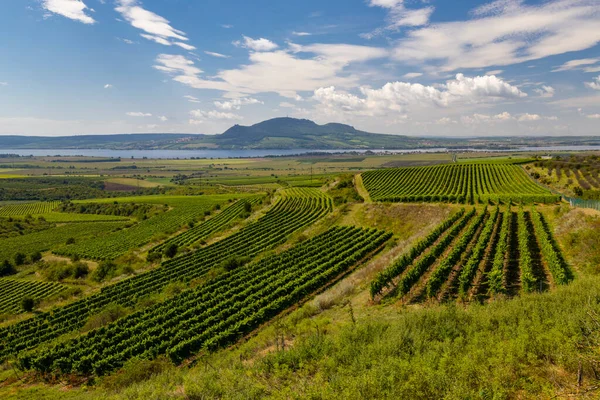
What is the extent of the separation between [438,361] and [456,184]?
318 feet

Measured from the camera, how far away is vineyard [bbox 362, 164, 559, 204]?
71.4 metres

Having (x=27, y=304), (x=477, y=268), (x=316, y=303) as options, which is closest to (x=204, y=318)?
(x=316, y=303)

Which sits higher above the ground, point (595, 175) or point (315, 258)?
point (595, 175)

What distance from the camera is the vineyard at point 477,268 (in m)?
28.0

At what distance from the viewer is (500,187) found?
89.4 m

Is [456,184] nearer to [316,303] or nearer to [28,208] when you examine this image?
[316,303]

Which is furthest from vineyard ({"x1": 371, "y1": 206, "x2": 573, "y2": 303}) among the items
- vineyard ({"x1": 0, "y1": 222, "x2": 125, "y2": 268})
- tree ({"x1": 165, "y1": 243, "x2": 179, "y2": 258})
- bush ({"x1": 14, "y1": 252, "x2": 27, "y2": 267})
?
vineyard ({"x1": 0, "y1": 222, "x2": 125, "y2": 268})

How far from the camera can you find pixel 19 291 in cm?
6844

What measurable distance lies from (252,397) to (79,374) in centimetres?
2276

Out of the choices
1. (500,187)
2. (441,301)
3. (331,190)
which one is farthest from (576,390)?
(331,190)

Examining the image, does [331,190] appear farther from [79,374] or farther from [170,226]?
[79,374]

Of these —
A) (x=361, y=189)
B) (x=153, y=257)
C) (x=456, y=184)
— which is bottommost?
(x=153, y=257)

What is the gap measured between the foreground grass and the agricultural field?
97 mm

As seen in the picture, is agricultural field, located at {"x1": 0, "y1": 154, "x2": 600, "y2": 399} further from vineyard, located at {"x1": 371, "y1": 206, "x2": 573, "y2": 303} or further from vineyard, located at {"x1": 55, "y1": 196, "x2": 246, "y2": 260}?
vineyard, located at {"x1": 55, "y1": 196, "x2": 246, "y2": 260}
